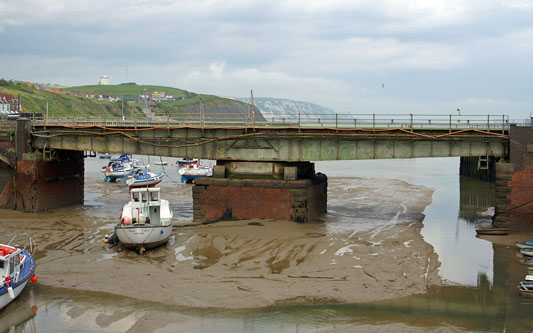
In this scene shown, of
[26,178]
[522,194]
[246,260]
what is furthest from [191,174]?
[522,194]

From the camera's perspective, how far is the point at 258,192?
3431 cm

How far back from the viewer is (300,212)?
33.8 metres

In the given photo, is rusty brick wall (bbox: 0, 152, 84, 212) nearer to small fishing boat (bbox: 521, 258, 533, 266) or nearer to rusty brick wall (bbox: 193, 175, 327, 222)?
rusty brick wall (bbox: 193, 175, 327, 222)

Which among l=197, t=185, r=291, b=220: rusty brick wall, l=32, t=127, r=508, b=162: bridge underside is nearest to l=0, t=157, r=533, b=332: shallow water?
l=32, t=127, r=508, b=162: bridge underside

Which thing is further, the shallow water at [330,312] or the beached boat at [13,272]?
the beached boat at [13,272]

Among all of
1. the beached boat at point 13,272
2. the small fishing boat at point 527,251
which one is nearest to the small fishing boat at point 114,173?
the beached boat at point 13,272

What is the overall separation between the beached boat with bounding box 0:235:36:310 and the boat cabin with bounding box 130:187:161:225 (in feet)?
24.5

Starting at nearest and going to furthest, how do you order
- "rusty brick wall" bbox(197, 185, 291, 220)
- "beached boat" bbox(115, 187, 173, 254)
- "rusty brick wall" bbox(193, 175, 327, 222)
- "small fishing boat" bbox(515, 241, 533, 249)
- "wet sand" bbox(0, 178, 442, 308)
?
"wet sand" bbox(0, 178, 442, 308)
"small fishing boat" bbox(515, 241, 533, 249)
"beached boat" bbox(115, 187, 173, 254)
"rusty brick wall" bbox(193, 175, 327, 222)
"rusty brick wall" bbox(197, 185, 291, 220)

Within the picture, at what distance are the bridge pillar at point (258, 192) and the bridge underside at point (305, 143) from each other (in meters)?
0.79

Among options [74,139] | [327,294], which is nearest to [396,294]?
[327,294]

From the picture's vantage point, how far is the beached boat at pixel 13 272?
20.7m

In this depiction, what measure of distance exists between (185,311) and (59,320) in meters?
4.50

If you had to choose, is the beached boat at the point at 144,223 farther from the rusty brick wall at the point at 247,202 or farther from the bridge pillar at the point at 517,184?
the bridge pillar at the point at 517,184

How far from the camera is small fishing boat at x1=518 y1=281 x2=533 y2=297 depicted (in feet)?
72.1
